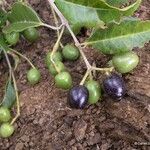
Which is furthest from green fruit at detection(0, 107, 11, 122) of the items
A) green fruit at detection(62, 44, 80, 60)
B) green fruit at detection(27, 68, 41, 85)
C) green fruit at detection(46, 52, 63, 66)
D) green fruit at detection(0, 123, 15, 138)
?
green fruit at detection(62, 44, 80, 60)

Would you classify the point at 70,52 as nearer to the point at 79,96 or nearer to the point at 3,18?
the point at 79,96

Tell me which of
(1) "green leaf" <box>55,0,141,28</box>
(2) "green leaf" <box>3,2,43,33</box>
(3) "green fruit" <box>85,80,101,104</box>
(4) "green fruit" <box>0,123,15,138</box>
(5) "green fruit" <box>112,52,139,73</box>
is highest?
(1) "green leaf" <box>55,0,141,28</box>

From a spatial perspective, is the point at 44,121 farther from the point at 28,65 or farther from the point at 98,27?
the point at 98,27

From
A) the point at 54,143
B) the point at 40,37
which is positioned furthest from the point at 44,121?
the point at 40,37

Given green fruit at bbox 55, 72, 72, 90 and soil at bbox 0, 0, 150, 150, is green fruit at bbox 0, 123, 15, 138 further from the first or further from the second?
green fruit at bbox 55, 72, 72, 90

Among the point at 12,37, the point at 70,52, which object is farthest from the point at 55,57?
the point at 12,37

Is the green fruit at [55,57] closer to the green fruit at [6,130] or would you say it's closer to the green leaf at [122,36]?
the green leaf at [122,36]
